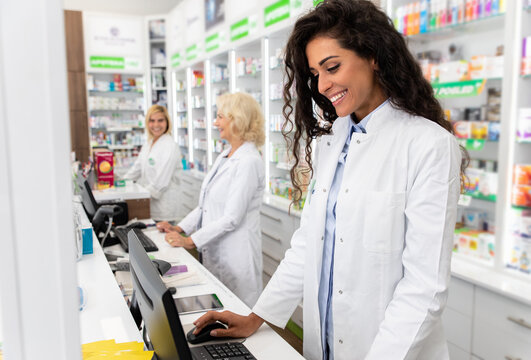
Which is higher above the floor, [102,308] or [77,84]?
[77,84]

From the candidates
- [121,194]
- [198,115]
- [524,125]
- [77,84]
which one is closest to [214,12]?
[198,115]

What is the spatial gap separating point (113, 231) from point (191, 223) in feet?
1.85

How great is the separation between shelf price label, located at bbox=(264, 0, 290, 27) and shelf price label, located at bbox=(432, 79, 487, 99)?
6.05 ft

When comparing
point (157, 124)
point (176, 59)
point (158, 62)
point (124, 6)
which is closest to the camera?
point (157, 124)

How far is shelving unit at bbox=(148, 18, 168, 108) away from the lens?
869 centimetres

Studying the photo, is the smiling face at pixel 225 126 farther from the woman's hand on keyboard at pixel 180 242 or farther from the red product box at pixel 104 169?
the red product box at pixel 104 169

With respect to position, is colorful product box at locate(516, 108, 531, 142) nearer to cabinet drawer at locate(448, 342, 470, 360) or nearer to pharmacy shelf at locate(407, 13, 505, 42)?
pharmacy shelf at locate(407, 13, 505, 42)

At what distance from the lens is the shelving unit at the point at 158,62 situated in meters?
8.69

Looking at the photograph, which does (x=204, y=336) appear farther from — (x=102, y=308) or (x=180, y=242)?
(x=180, y=242)

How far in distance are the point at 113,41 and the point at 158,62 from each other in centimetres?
88

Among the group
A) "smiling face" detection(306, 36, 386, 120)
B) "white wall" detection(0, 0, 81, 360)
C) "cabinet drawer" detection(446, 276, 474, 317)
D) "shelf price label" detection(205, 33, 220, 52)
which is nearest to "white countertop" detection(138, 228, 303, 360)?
"smiling face" detection(306, 36, 386, 120)

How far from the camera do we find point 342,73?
4.62 ft

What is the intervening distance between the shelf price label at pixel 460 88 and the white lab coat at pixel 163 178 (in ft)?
9.80

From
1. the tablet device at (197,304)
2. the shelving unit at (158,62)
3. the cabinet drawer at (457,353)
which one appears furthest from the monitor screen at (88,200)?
the shelving unit at (158,62)
